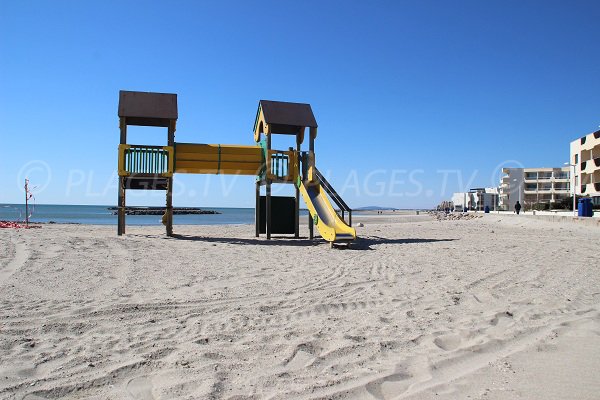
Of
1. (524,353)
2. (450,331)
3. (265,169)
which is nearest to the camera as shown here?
(524,353)

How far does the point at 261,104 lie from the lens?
17.0 m

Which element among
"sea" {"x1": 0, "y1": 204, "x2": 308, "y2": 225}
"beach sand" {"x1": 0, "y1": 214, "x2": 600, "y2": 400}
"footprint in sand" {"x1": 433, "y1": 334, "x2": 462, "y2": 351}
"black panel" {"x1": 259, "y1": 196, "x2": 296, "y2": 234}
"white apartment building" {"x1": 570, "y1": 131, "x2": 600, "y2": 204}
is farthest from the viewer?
"white apartment building" {"x1": 570, "y1": 131, "x2": 600, "y2": 204}

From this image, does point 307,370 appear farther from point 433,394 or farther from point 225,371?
point 433,394

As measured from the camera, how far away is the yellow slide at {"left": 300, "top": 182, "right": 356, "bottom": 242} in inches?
494

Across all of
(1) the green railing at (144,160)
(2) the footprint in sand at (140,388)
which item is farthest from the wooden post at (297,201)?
(2) the footprint in sand at (140,388)

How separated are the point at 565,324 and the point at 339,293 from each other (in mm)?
2775

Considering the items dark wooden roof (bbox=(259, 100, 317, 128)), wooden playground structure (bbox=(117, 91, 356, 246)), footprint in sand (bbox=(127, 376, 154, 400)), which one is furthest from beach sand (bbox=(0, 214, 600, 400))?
dark wooden roof (bbox=(259, 100, 317, 128))

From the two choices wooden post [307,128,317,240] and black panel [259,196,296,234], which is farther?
black panel [259,196,296,234]

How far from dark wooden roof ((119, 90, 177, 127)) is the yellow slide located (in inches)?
224

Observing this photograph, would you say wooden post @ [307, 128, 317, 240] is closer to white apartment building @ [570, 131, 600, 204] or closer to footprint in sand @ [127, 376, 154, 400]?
footprint in sand @ [127, 376, 154, 400]

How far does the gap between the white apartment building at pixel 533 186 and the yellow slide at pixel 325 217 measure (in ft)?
245

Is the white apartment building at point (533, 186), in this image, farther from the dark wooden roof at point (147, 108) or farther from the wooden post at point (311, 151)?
the dark wooden roof at point (147, 108)

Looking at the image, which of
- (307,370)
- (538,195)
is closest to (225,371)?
(307,370)

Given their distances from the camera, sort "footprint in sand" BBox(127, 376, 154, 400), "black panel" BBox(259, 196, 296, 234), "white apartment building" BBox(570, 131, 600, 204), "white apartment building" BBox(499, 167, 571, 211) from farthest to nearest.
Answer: "white apartment building" BBox(499, 167, 571, 211) → "white apartment building" BBox(570, 131, 600, 204) → "black panel" BBox(259, 196, 296, 234) → "footprint in sand" BBox(127, 376, 154, 400)
